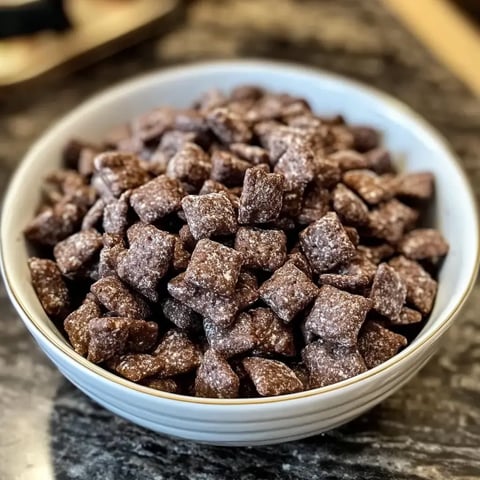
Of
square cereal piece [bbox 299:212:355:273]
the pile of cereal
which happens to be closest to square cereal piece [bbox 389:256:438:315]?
the pile of cereal

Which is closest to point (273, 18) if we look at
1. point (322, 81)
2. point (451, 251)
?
point (322, 81)

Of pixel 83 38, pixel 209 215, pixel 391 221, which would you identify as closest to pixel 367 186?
pixel 391 221

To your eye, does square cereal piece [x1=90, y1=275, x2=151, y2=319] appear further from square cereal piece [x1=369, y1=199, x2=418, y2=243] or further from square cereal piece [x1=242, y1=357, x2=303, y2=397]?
square cereal piece [x1=369, y1=199, x2=418, y2=243]

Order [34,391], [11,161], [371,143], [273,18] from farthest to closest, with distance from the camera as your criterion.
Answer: [273,18] → [11,161] → [371,143] → [34,391]

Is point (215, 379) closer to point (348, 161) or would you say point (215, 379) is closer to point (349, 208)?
point (349, 208)

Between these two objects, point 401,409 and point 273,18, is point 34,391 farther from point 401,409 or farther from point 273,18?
point 273,18
